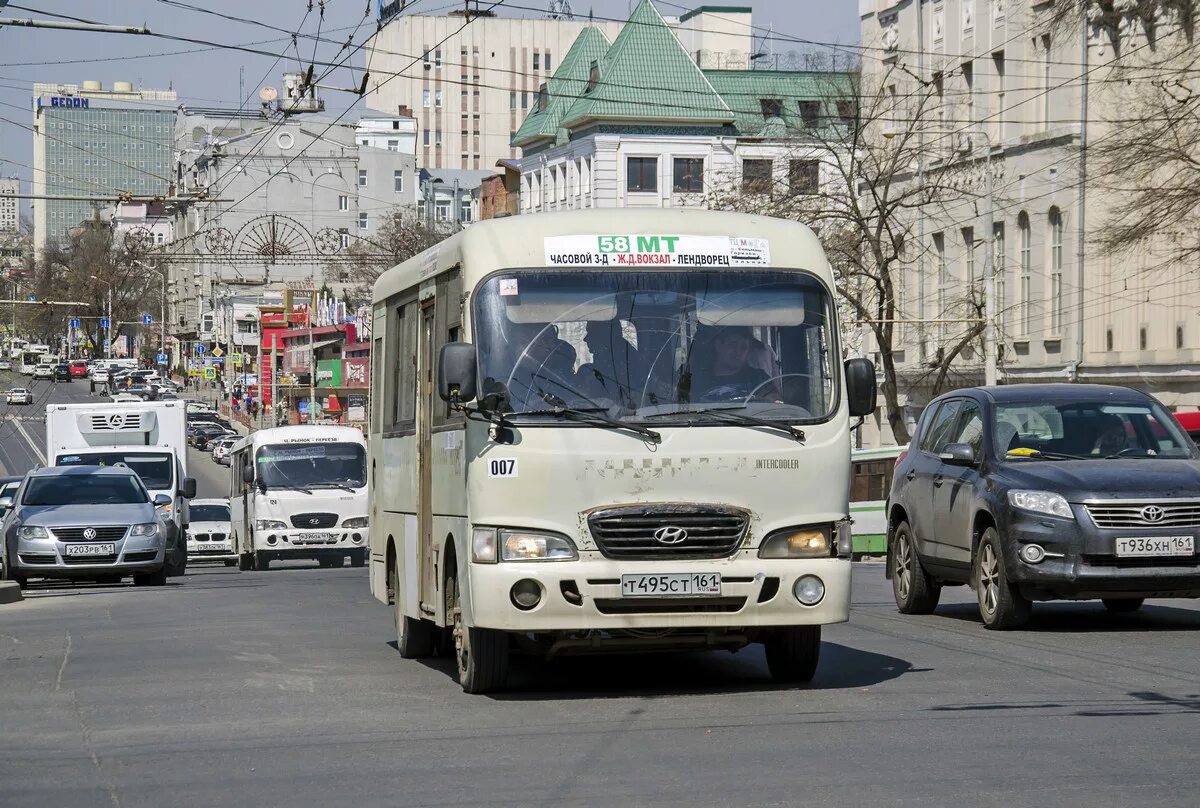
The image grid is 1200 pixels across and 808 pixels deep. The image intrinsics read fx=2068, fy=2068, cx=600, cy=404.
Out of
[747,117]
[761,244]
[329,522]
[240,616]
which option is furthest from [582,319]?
[747,117]

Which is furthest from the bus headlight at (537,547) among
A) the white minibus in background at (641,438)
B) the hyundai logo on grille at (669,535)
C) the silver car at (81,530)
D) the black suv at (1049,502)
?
the silver car at (81,530)

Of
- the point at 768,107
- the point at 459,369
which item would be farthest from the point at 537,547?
the point at 768,107

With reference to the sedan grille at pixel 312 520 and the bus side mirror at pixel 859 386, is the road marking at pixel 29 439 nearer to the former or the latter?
the sedan grille at pixel 312 520

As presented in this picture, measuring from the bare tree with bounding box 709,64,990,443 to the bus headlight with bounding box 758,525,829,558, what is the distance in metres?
31.9

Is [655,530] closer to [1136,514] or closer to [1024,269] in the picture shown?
[1136,514]

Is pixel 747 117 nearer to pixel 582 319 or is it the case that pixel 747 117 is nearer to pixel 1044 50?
pixel 1044 50

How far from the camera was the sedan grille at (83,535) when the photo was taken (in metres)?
26.2

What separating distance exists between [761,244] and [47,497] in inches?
708

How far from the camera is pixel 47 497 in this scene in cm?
2730

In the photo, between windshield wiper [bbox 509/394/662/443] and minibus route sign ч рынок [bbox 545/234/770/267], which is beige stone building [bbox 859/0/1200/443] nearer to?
minibus route sign ч рынок [bbox 545/234/770/267]

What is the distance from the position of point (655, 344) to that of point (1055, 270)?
39847mm

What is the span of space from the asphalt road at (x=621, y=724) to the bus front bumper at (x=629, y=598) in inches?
17.1

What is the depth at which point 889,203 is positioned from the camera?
155 ft

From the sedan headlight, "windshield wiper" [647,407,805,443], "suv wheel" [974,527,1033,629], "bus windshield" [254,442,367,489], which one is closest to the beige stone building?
"bus windshield" [254,442,367,489]
